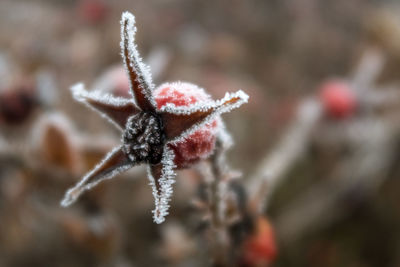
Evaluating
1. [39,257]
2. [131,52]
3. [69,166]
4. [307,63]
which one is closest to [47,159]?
[69,166]

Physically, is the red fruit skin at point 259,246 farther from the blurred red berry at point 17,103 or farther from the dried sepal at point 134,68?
the blurred red berry at point 17,103

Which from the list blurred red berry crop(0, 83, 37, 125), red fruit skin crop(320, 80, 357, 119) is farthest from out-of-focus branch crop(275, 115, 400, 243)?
blurred red berry crop(0, 83, 37, 125)

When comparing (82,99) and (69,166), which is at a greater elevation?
(69,166)

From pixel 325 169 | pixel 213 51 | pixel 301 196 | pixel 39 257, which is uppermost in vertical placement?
pixel 213 51

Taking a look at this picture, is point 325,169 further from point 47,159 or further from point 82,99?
point 82,99

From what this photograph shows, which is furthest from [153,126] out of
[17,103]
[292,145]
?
[292,145]

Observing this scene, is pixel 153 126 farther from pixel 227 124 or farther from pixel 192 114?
pixel 227 124

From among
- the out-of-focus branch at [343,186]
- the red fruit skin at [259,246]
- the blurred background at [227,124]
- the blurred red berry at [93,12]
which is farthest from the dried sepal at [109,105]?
the blurred red berry at [93,12]
